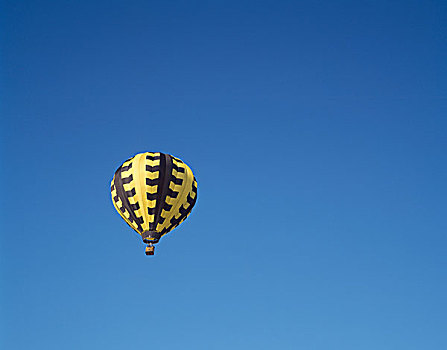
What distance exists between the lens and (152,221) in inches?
1887

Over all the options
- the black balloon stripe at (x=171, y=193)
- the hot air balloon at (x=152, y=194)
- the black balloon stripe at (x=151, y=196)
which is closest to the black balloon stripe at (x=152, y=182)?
the hot air balloon at (x=152, y=194)

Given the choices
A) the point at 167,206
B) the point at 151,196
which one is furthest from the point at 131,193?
the point at 167,206

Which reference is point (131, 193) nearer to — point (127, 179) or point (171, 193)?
point (127, 179)

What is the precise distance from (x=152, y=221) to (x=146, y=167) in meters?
3.03

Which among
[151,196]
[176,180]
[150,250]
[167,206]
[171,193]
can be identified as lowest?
[150,250]

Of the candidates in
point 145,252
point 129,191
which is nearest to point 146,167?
point 129,191

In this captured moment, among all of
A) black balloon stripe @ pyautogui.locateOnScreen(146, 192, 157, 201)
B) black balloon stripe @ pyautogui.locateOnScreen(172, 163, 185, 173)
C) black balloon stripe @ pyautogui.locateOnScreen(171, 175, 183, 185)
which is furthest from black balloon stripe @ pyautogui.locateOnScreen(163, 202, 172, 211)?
black balloon stripe @ pyautogui.locateOnScreen(172, 163, 185, 173)

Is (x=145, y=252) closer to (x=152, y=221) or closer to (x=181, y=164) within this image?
(x=152, y=221)

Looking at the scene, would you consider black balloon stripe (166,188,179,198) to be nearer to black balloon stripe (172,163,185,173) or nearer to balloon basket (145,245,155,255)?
black balloon stripe (172,163,185,173)

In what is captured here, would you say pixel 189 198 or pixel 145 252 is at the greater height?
pixel 189 198

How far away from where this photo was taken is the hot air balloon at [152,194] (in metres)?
48.0

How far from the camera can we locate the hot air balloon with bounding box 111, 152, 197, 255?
157 feet

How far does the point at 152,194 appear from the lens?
4809 centimetres

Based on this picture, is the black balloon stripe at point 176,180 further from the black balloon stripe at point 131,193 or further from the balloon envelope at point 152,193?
the black balloon stripe at point 131,193
